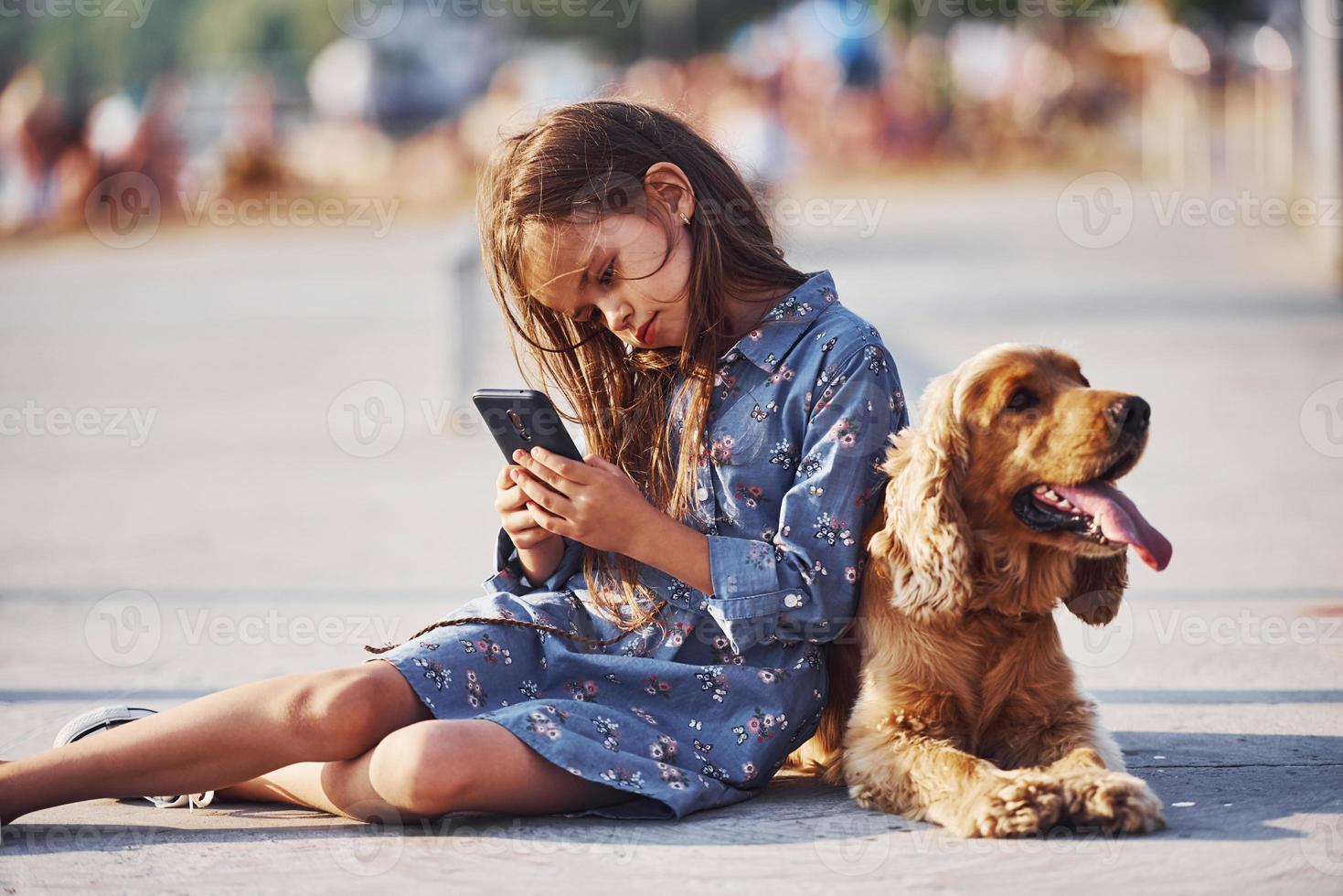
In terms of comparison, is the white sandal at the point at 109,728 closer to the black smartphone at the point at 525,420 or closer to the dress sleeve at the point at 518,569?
the dress sleeve at the point at 518,569

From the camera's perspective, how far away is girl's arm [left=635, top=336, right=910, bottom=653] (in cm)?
389

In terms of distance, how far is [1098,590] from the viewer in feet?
13.2

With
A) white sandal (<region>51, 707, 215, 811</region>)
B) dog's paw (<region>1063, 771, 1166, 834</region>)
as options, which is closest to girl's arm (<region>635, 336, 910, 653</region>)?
Answer: dog's paw (<region>1063, 771, 1166, 834</region>)

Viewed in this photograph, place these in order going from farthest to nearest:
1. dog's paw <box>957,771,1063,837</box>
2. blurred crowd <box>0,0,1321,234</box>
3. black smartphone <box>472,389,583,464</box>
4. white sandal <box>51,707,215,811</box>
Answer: blurred crowd <box>0,0,1321,234</box> → white sandal <box>51,707,215,811</box> → black smartphone <box>472,389,583,464</box> → dog's paw <box>957,771,1063,837</box>

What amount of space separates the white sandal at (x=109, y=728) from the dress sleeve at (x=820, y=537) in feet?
4.58

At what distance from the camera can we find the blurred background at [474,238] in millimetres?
8688

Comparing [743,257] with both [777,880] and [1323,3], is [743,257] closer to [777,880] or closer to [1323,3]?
[777,880]

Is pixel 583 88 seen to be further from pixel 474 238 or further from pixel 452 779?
pixel 452 779

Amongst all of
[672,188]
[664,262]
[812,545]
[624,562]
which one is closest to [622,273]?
[664,262]

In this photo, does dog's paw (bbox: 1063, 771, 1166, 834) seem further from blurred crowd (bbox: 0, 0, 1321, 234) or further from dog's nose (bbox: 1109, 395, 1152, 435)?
blurred crowd (bbox: 0, 0, 1321, 234)

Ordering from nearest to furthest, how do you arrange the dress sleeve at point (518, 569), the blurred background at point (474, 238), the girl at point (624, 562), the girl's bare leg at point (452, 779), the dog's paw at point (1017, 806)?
the dog's paw at point (1017, 806) → the girl's bare leg at point (452, 779) → the girl at point (624, 562) → the dress sleeve at point (518, 569) → the blurred background at point (474, 238)

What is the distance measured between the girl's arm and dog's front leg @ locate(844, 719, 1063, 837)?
30 cm

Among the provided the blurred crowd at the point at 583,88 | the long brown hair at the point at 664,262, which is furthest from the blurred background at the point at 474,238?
the long brown hair at the point at 664,262

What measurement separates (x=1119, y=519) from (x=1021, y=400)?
361 millimetres
